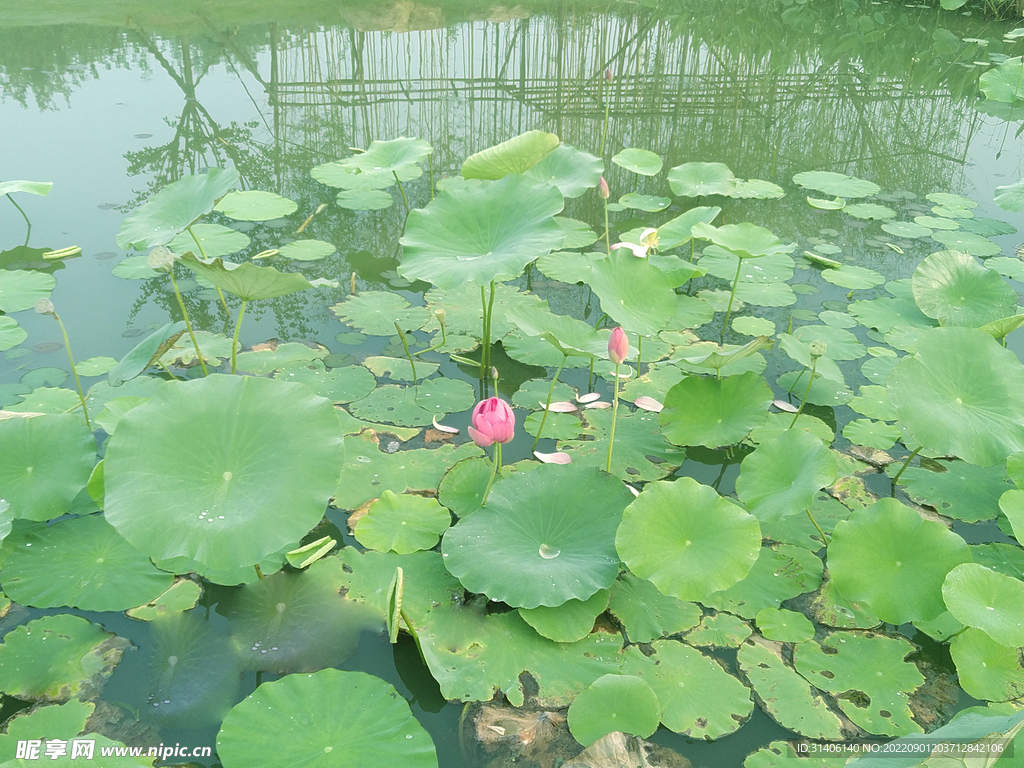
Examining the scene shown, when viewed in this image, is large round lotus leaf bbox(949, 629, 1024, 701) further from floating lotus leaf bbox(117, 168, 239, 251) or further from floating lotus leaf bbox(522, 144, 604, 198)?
floating lotus leaf bbox(117, 168, 239, 251)

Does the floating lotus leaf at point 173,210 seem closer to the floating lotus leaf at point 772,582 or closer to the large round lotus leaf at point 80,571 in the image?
the large round lotus leaf at point 80,571

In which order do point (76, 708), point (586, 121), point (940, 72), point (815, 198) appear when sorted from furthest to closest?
point (940, 72), point (586, 121), point (815, 198), point (76, 708)

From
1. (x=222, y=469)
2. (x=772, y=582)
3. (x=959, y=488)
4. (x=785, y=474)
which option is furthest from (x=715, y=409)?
(x=222, y=469)

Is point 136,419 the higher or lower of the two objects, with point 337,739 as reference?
higher

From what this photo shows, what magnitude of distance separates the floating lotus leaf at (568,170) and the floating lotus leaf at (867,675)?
1878 millimetres

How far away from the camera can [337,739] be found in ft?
4.31

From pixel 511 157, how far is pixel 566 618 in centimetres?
184

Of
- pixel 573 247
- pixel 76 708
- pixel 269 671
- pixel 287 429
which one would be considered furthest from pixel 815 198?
pixel 76 708

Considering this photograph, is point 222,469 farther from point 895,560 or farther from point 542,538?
point 895,560

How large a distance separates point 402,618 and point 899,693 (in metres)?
1.09

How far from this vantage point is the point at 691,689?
1498mm

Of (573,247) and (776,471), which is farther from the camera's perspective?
(573,247)


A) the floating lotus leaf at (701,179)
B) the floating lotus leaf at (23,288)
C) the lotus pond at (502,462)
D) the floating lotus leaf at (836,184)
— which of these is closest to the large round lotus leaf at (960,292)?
the lotus pond at (502,462)

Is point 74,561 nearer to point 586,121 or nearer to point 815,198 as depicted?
point 815,198
